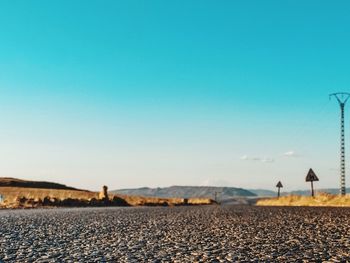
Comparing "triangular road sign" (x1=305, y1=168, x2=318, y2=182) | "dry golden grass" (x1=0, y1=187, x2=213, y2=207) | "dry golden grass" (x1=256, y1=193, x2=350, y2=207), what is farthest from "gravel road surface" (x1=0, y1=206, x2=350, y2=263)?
"triangular road sign" (x1=305, y1=168, x2=318, y2=182)

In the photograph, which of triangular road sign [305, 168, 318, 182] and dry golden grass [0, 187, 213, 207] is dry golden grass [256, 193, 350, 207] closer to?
triangular road sign [305, 168, 318, 182]

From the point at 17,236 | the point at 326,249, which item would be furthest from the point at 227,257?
the point at 17,236

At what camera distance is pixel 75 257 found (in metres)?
7.62

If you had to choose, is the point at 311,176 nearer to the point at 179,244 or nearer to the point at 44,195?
the point at 44,195

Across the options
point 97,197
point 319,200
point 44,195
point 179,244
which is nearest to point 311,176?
point 319,200

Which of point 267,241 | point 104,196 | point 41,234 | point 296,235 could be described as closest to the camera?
point 267,241

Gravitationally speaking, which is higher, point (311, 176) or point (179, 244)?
point (311, 176)

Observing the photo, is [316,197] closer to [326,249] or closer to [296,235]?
[296,235]

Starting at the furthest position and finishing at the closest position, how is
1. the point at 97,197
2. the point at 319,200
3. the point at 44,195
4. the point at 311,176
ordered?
the point at 97,197 < the point at 44,195 < the point at 311,176 < the point at 319,200

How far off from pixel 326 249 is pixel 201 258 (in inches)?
87.2

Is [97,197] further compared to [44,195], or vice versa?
[97,197]

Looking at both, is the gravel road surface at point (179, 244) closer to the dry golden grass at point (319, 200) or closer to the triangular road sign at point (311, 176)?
the dry golden grass at point (319, 200)

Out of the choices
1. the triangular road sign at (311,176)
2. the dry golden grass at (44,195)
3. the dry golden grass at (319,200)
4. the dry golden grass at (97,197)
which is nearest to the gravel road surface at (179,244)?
the dry golden grass at (319,200)

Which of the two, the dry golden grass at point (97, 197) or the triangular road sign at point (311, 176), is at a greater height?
the triangular road sign at point (311, 176)
